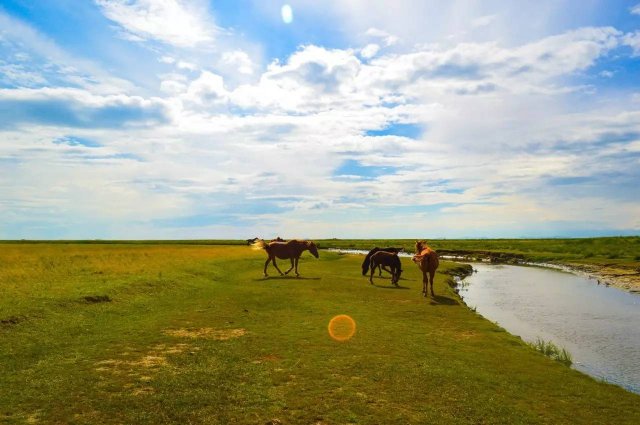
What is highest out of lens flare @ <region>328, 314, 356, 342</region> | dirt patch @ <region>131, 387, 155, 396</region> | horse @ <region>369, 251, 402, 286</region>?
horse @ <region>369, 251, 402, 286</region>

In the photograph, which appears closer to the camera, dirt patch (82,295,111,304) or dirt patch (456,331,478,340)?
dirt patch (456,331,478,340)

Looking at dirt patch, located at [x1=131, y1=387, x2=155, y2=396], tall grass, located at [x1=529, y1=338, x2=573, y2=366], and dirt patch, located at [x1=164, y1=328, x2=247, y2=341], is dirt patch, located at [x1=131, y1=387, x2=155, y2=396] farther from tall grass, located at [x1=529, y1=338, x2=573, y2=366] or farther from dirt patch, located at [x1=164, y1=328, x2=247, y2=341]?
tall grass, located at [x1=529, y1=338, x2=573, y2=366]

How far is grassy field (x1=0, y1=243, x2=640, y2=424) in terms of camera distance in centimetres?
930

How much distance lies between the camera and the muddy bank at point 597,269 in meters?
41.3

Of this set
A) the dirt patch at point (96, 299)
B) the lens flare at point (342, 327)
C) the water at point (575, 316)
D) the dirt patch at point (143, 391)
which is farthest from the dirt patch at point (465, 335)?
the dirt patch at point (96, 299)

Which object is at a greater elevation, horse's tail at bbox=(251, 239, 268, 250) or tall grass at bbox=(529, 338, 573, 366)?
horse's tail at bbox=(251, 239, 268, 250)

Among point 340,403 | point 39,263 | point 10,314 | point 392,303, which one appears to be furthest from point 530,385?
point 39,263

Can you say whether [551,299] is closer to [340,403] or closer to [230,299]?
[230,299]

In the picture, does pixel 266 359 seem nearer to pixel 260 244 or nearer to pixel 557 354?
pixel 557 354

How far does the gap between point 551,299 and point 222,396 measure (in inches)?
1145

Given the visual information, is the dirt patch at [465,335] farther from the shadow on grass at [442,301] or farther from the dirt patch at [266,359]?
the dirt patch at [266,359]

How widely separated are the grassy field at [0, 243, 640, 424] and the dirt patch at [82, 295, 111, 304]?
5 cm

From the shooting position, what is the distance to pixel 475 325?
1869 cm

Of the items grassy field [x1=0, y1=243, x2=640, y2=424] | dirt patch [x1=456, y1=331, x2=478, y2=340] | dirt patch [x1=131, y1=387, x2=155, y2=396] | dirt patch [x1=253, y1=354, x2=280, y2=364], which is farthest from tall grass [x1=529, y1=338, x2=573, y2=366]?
dirt patch [x1=131, y1=387, x2=155, y2=396]
